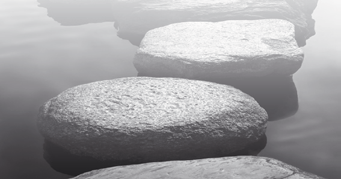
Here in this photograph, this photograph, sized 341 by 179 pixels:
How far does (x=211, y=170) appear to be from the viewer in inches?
63.3

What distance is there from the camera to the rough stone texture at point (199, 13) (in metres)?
3.68

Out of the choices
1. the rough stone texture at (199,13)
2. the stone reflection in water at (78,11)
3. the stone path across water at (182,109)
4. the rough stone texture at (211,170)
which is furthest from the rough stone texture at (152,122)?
the stone reflection in water at (78,11)

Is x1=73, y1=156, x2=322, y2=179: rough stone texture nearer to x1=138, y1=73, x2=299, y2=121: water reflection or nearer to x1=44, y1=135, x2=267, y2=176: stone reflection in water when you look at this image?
x1=44, y1=135, x2=267, y2=176: stone reflection in water

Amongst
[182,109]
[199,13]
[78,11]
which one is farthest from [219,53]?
[78,11]

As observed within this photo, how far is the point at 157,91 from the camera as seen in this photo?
2242 mm

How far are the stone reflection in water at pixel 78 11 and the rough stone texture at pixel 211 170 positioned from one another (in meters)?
2.50

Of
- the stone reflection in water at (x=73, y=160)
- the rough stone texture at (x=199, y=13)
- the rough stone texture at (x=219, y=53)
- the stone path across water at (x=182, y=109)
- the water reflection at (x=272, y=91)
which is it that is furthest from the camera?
the rough stone texture at (x=199, y=13)

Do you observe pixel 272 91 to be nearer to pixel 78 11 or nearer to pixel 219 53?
pixel 219 53

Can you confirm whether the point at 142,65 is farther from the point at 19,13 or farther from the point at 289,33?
the point at 19,13

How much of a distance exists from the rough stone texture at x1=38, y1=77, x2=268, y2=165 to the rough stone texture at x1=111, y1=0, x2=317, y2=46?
1.47 meters

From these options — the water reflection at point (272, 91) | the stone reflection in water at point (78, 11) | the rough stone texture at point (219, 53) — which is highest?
the rough stone texture at point (219, 53)

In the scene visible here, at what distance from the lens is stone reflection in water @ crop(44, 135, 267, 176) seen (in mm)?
1898

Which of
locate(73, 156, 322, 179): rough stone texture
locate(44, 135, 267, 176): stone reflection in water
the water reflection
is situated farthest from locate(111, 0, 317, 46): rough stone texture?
locate(73, 156, 322, 179): rough stone texture

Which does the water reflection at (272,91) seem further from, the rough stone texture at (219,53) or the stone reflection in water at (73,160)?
the stone reflection in water at (73,160)
